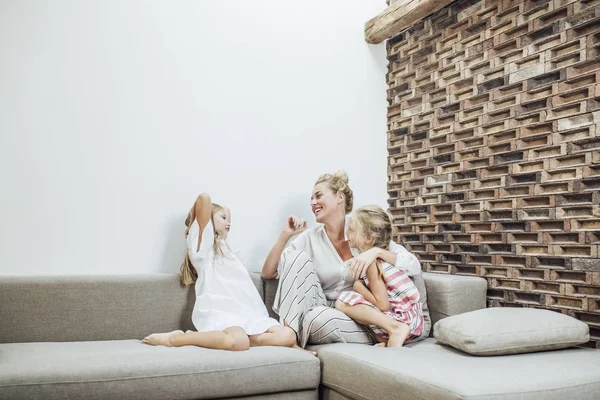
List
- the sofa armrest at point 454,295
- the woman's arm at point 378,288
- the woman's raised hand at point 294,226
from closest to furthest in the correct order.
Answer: the woman's arm at point 378,288 → the sofa armrest at point 454,295 → the woman's raised hand at point 294,226

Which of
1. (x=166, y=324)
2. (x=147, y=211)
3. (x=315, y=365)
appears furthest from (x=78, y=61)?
(x=315, y=365)

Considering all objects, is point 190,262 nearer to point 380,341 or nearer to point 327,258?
point 327,258

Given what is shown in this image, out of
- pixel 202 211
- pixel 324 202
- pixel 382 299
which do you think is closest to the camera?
pixel 382 299

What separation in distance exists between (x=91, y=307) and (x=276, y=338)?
0.85 meters

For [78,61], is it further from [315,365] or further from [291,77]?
[315,365]

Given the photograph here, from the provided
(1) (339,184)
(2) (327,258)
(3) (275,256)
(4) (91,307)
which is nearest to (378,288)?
(2) (327,258)

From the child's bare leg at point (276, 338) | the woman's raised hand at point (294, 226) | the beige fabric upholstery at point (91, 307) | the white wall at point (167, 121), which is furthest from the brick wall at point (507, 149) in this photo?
the beige fabric upholstery at point (91, 307)

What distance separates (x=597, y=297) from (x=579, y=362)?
0.42 metres

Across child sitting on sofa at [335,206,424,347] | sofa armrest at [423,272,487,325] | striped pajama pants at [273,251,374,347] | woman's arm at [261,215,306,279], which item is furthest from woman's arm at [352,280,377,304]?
woman's arm at [261,215,306,279]

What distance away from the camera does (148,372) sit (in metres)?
1.99

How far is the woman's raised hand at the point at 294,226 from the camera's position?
9.83 ft

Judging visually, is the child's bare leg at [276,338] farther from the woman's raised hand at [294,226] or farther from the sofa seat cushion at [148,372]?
the woman's raised hand at [294,226]

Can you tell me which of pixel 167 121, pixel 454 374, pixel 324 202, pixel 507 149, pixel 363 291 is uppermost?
pixel 167 121

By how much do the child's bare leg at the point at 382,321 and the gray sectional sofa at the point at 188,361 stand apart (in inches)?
2.9
